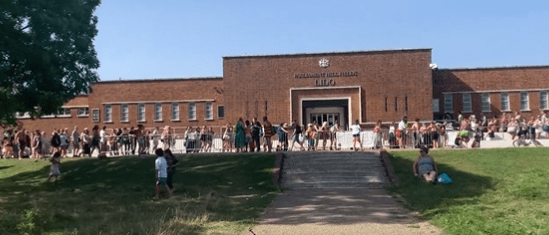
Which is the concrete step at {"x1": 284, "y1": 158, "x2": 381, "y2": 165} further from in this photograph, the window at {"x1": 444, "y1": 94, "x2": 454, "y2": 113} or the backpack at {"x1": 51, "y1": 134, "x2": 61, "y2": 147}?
the window at {"x1": 444, "y1": 94, "x2": 454, "y2": 113}

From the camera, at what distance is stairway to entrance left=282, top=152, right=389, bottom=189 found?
1689 cm

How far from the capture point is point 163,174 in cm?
1409

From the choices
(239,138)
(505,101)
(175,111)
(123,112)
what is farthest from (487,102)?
(123,112)

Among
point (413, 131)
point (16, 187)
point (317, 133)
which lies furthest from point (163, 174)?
point (413, 131)

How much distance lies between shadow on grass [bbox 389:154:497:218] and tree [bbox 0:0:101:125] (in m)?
12.2

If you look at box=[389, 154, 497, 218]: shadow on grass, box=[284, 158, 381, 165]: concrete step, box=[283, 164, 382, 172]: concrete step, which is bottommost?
box=[389, 154, 497, 218]: shadow on grass

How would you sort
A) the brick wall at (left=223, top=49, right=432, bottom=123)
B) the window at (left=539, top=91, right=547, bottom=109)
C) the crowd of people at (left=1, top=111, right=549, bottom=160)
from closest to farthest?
the crowd of people at (left=1, top=111, right=549, bottom=160) → the brick wall at (left=223, top=49, right=432, bottom=123) → the window at (left=539, top=91, right=547, bottom=109)

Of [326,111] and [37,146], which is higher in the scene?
[326,111]

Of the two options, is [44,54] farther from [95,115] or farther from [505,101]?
[505,101]

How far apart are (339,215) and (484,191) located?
4964 millimetres

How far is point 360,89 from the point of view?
40688 millimetres

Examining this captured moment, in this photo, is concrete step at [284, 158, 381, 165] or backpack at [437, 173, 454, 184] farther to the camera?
concrete step at [284, 158, 381, 165]

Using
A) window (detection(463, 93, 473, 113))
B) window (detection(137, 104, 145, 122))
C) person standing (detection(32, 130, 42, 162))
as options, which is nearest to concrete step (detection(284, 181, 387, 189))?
person standing (detection(32, 130, 42, 162))

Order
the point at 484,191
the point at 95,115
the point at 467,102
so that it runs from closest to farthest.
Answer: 1. the point at 484,191
2. the point at 467,102
3. the point at 95,115
